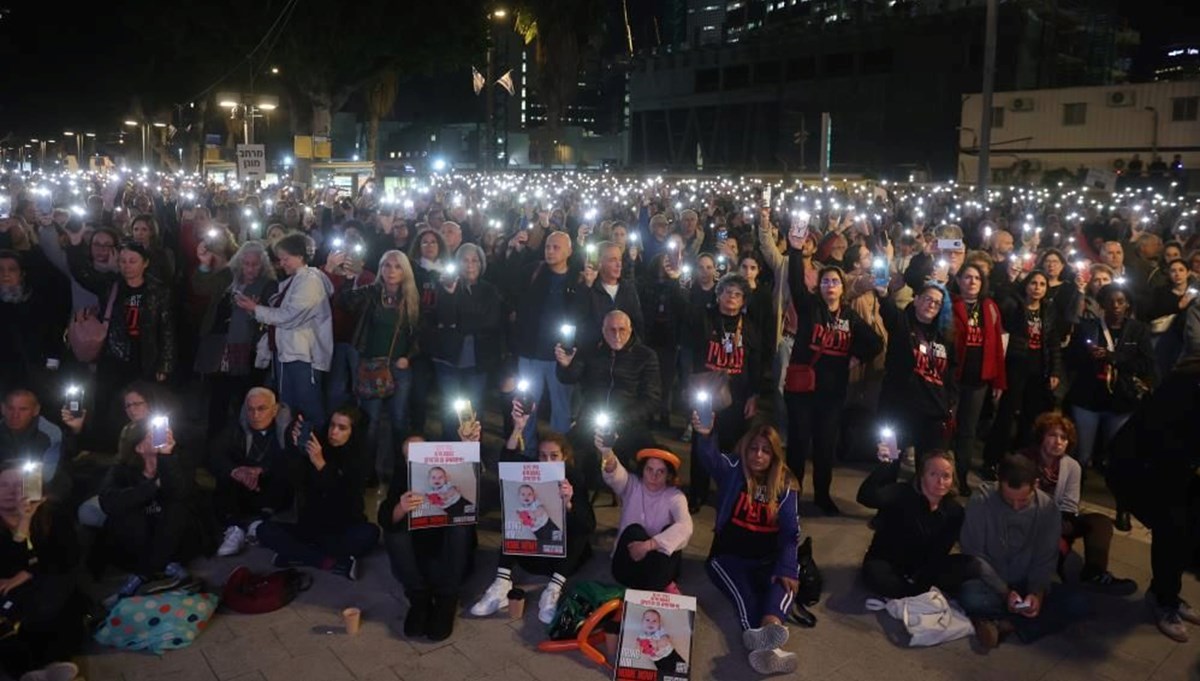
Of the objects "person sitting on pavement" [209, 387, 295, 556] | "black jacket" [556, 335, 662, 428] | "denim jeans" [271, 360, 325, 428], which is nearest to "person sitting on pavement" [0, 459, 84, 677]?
"person sitting on pavement" [209, 387, 295, 556]

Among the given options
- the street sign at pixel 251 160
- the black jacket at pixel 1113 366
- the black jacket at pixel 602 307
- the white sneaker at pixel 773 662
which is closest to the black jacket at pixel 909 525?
the white sneaker at pixel 773 662

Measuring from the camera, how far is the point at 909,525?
5371mm

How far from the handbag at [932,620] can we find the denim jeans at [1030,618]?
11 centimetres

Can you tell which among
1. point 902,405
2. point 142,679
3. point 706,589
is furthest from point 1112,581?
point 142,679

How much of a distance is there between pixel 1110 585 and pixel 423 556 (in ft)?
13.5

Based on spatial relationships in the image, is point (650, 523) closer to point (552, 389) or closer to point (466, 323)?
point (552, 389)

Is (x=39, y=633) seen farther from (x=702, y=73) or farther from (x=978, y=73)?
(x=702, y=73)

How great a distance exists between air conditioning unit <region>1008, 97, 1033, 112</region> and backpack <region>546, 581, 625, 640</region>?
37695 mm

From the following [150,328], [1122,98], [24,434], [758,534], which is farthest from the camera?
[1122,98]

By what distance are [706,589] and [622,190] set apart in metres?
20.3

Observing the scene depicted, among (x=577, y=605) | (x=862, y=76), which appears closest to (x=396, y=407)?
(x=577, y=605)

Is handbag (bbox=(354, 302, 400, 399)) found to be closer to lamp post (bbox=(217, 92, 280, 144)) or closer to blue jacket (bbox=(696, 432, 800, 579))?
blue jacket (bbox=(696, 432, 800, 579))

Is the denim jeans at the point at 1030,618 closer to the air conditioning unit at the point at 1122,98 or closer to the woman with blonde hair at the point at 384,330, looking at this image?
the woman with blonde hair at the point at 384,330

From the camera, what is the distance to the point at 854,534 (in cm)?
638
